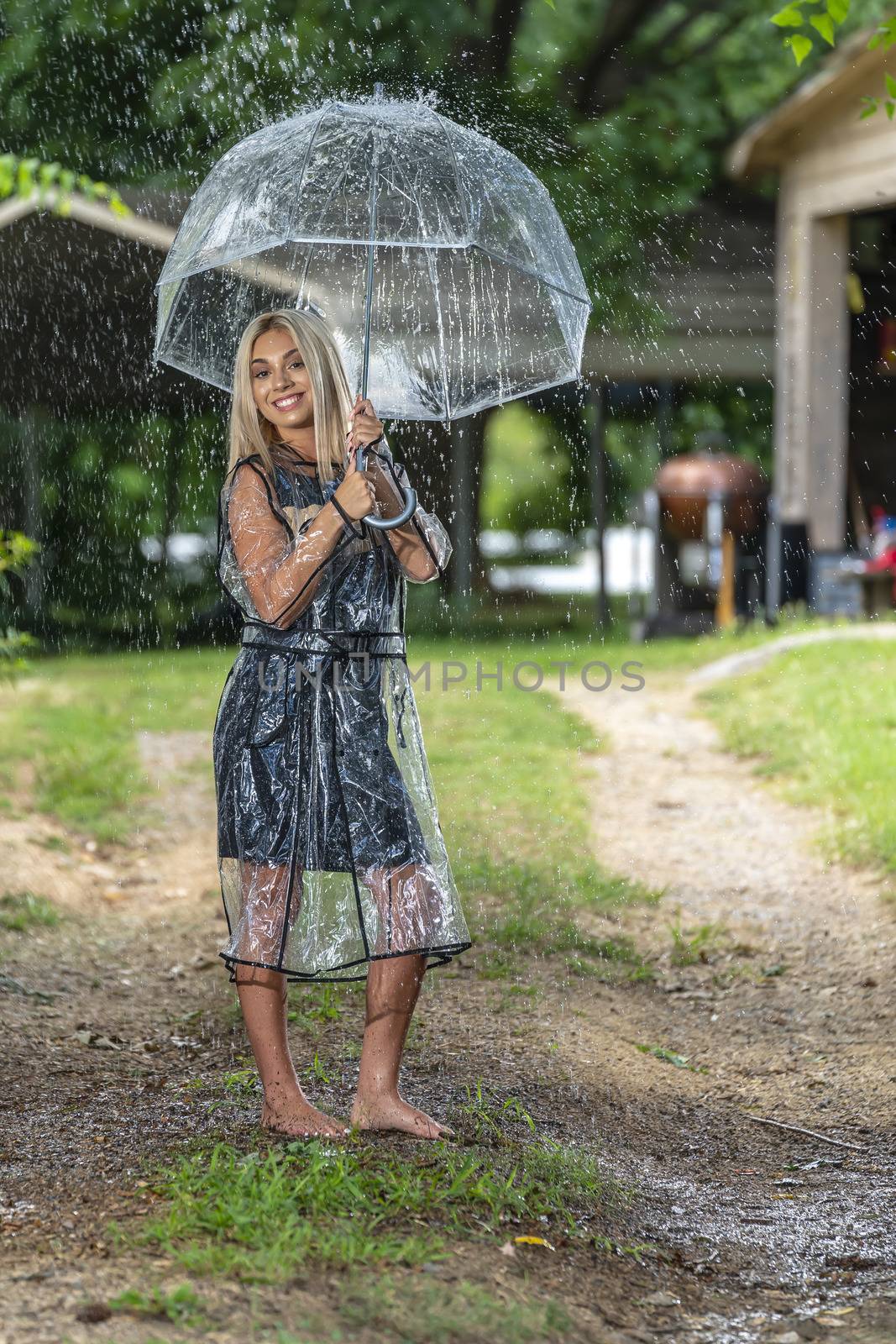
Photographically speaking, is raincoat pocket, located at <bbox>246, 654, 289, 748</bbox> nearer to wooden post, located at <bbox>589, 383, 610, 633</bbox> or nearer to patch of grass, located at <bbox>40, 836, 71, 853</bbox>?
patch of grass, located at <bbox>40, 836, 71, 853</bbox>

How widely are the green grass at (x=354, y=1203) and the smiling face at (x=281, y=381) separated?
5.50 feet

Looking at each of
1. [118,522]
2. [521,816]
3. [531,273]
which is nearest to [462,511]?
[118,522]

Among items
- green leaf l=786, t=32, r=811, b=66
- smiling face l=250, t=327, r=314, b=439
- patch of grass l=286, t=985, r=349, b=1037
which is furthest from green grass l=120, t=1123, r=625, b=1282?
green leaf l=786, t=32, r=811, b=66

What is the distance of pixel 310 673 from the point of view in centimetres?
360

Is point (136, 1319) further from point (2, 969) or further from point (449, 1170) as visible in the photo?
point (2, 969)

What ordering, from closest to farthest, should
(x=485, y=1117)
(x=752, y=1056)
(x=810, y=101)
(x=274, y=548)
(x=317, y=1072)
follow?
(x=274, y=548)
(x=485, y=1117)
(x=317, y=1072)
(x=752, y=1056)
(x=810, y=101)

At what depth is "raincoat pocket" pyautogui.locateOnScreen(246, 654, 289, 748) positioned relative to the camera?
3.60m

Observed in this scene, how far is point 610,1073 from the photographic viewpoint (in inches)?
185

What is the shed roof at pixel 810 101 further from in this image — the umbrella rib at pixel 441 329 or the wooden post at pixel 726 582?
the umbrella rib at pixel 441 329

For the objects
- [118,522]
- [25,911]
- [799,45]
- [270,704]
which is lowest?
[25,911]

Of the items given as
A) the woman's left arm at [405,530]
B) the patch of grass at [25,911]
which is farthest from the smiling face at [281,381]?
the patch of grass at [25,911]

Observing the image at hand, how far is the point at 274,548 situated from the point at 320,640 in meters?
0.24

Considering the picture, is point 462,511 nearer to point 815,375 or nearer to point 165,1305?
point 815,375

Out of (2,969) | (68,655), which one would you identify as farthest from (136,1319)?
(68,655)
